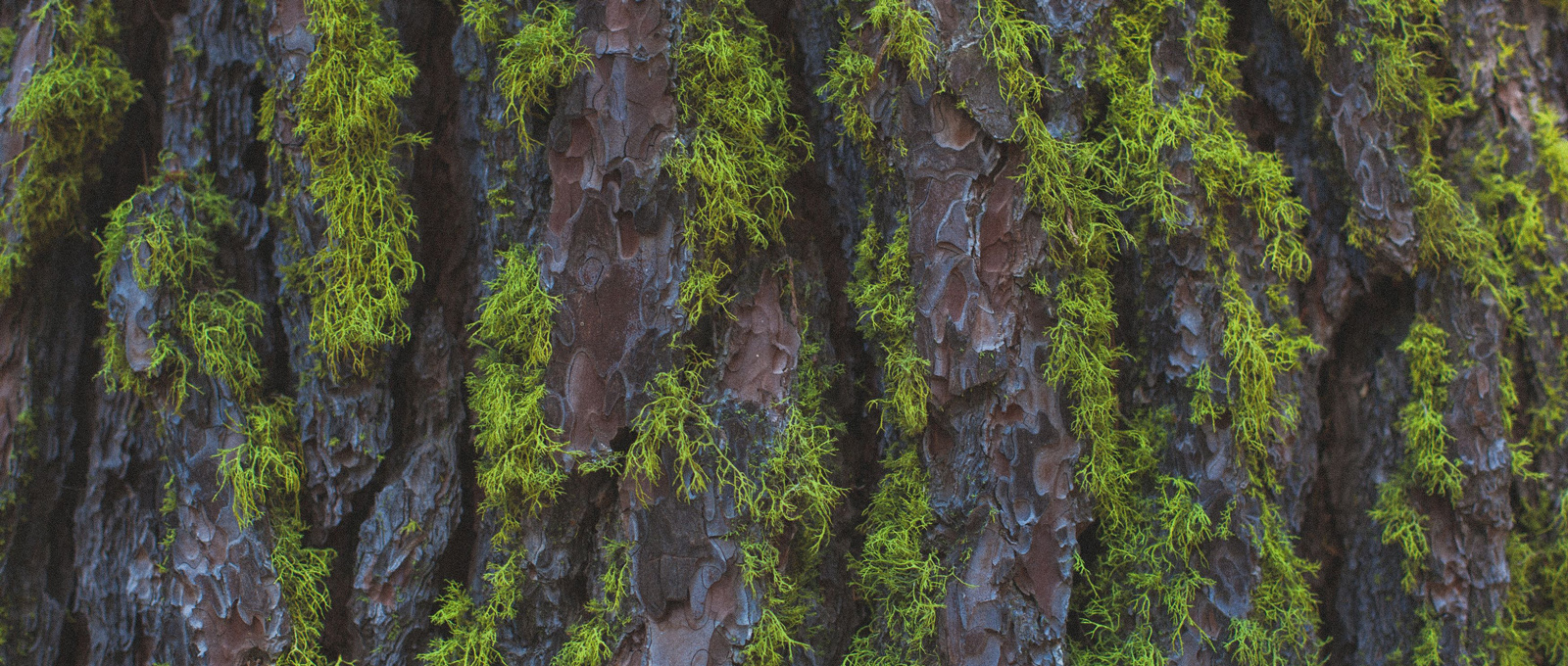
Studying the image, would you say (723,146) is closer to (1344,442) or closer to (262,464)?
(262,464)

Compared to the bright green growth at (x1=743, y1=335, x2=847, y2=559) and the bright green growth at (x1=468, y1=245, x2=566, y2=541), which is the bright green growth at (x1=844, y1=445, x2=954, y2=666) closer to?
the bright green growth at (x1=743, y1=335, x2=847, y2=559)

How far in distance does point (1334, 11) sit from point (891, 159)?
1.16m

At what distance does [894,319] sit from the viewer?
1.76m

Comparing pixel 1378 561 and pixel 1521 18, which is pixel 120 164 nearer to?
pixel 1378 561

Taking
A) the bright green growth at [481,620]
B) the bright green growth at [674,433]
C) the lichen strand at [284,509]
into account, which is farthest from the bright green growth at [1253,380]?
the lichen strand at [284,509]

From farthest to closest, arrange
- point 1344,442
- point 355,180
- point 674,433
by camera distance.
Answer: point 1344,442 < point 355,180 < point 674,433

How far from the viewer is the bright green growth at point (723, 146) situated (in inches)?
67.7

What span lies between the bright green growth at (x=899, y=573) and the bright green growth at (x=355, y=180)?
111 cm

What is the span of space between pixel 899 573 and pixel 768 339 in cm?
57

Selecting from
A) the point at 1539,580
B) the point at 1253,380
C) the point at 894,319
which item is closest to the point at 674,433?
the point at 894,319

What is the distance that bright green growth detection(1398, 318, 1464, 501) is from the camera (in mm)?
1955

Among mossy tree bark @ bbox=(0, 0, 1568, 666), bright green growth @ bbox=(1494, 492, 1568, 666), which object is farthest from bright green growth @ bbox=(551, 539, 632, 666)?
bright green growth @ bbox=(1494, 492, 1568, 666)

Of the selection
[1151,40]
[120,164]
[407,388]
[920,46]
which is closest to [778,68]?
[920,46]

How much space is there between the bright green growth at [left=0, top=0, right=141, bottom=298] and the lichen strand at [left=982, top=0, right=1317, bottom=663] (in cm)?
201
